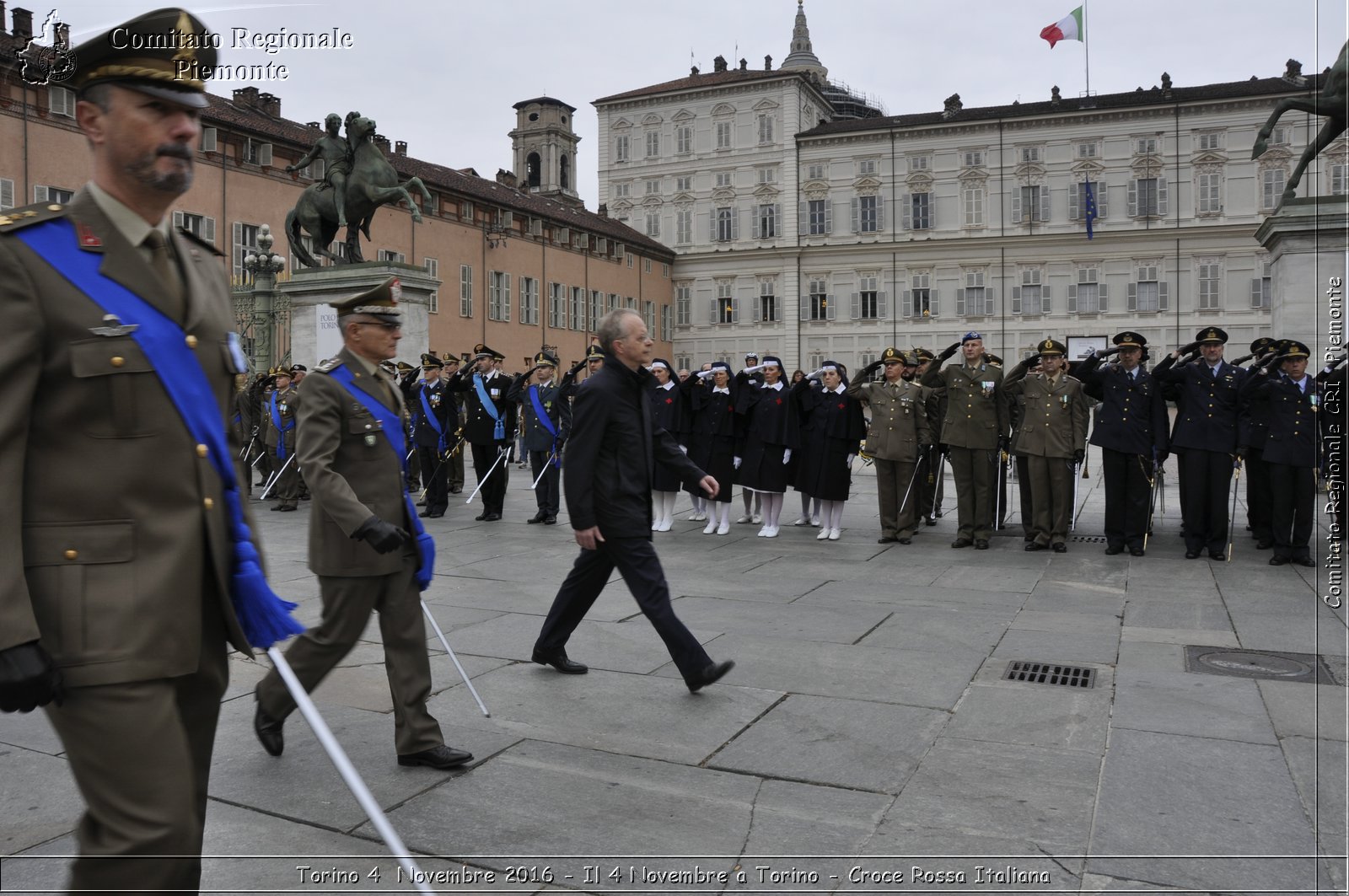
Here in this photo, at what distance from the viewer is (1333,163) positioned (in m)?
32.4

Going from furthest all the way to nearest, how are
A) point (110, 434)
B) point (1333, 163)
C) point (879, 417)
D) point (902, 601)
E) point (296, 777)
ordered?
point (1333, 163) → point (879, 417) → point (902, 601) → point (296, 777) → point (110, 434)

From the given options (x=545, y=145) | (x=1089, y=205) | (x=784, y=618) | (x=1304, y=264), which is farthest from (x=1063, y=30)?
(x=545, y=145)

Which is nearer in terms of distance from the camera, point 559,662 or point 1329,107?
point 559,662

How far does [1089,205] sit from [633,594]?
52092mm

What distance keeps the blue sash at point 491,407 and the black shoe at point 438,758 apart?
32.0 ft

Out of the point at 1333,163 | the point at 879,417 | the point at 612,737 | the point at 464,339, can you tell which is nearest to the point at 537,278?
the point at 464,339

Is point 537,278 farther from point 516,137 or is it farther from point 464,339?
point 516,137

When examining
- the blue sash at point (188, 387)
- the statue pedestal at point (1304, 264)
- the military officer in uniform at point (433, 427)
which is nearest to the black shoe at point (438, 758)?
the blue sash at point (188, 387)

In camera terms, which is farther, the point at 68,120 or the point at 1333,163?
the point at 1333,163

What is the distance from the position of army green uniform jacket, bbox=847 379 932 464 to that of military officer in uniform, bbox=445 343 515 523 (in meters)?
4.80

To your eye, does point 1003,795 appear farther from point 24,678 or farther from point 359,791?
point 24,678

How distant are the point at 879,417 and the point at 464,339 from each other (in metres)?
32.6

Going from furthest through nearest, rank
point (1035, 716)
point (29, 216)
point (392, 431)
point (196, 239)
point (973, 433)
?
point (973, 433), point (1035, 716), point (392, 431), point (196, 239), point (29, 216)

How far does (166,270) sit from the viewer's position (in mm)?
2531
